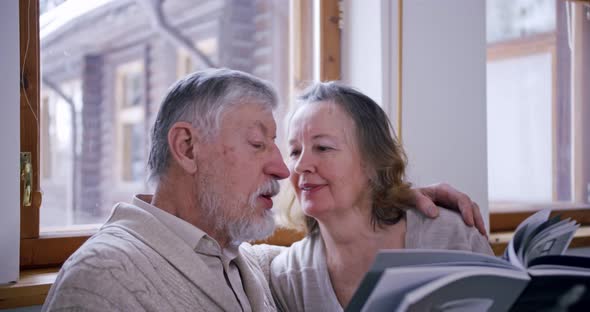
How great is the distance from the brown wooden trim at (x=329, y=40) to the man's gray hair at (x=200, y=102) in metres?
1.02

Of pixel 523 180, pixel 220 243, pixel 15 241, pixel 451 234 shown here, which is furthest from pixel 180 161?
pixel 523 180

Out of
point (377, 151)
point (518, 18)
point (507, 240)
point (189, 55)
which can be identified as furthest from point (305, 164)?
point (518, 18)

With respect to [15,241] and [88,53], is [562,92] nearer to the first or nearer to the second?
[88,53]

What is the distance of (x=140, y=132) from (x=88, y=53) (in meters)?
1.02

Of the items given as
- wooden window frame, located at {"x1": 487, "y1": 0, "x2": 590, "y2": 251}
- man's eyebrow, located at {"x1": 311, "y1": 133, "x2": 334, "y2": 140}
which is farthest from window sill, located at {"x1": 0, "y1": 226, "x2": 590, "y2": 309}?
wooden window frame, located at {"x1": 487, "y1": 0, "x2": 590, "y2": 251}

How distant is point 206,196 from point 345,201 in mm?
468

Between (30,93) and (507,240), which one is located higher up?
(30,93)

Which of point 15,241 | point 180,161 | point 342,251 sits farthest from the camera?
point 342,251

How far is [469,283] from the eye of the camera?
0.82 meters

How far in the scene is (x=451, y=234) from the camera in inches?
63.6

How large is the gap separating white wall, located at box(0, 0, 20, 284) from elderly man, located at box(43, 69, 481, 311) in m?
0.42

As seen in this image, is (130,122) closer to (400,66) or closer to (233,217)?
(400,66)

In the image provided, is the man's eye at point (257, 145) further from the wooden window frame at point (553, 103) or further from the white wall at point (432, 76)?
the wooden window frame at point (553, 103)

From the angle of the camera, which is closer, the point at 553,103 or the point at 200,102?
the point at 200,102
